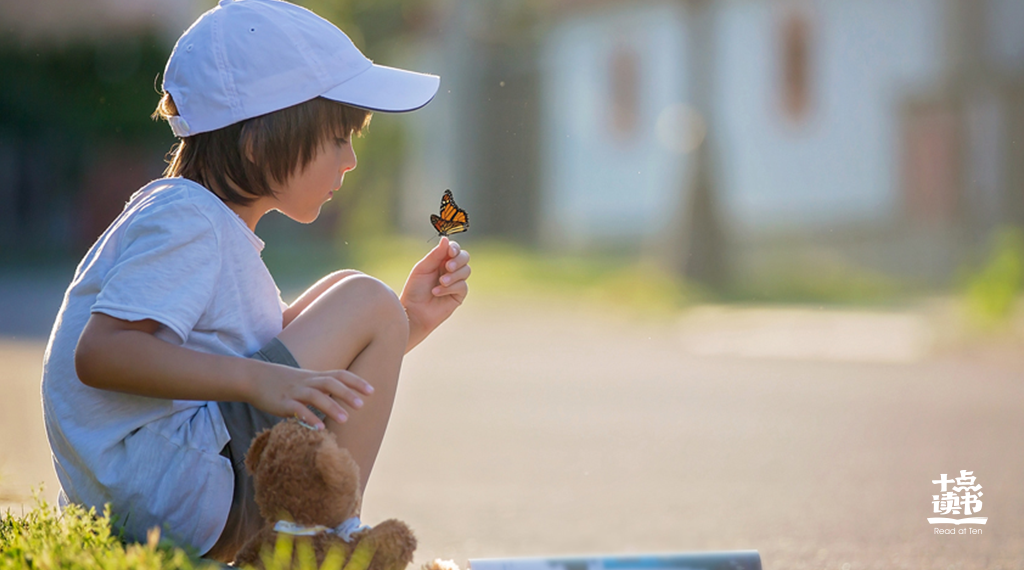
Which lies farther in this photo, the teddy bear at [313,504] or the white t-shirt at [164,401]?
the white t-shirt at [164,401]

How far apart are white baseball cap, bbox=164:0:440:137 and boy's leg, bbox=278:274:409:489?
0.35 meters

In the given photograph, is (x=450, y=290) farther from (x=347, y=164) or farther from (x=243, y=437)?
(x=243, y=437)

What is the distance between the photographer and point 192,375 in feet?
5.74

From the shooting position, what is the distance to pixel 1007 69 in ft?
42.6

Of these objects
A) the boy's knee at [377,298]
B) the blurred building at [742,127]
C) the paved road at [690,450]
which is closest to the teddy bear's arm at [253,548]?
the boy's knee at [377,298]

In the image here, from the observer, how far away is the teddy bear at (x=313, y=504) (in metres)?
1.72

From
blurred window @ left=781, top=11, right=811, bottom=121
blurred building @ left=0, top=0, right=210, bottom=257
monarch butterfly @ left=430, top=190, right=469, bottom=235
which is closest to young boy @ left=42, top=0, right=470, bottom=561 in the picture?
monarch butterfly @ left=430, top=190, right=469, bottom=235

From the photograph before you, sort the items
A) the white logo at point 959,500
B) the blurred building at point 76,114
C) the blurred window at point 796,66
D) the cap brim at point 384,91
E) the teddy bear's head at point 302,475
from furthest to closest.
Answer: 1. the blurred window at point 796,66
2. the blurred building at point 76,114
3. the white logo at point 959,500
4. the cap brim at point 384,91
5. the teddy bear's head at point 302,475

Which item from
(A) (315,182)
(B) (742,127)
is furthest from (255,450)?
(B) (742,127)

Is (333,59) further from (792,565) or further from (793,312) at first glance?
(793,312)

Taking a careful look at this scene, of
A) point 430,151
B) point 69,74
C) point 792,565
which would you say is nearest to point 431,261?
point 792,565

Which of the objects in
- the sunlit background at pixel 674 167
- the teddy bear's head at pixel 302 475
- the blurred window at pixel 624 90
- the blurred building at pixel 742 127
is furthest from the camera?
the blurred window at pixel 624 90

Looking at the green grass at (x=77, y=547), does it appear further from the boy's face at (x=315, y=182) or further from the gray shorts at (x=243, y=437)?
the boy's face at (x=315, y=182)

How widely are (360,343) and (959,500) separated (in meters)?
2.18
